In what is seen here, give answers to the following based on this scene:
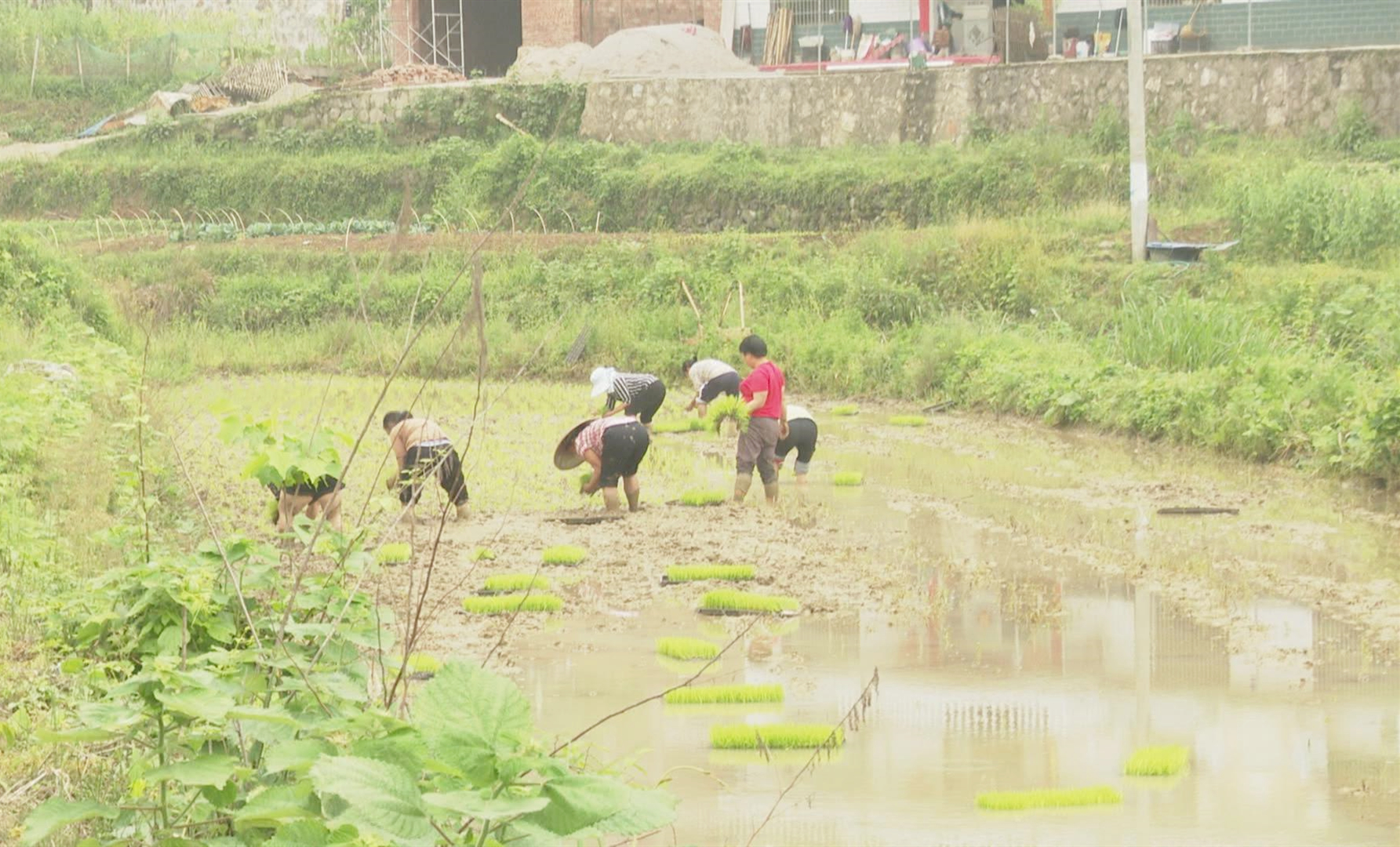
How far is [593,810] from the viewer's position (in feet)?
10.2

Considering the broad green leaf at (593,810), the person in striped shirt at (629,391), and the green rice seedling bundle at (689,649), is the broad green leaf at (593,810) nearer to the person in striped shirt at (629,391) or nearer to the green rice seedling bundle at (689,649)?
the green rice seedling bundle at (689,649)

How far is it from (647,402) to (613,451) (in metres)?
1.98

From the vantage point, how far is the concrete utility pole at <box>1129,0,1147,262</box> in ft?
65.7

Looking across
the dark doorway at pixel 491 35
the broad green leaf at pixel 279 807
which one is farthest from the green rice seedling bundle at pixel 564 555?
the dark doorway at pixel 491 35

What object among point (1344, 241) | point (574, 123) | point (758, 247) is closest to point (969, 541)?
point (1344, 241)

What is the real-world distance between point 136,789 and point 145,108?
36.4 m

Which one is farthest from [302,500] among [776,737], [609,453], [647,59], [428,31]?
[428,31]

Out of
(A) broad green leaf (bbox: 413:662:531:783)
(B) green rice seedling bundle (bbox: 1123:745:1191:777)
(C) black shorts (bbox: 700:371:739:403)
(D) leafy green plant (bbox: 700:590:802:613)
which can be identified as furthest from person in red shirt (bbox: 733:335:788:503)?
(A) broad green leaf (bbox: 413:662:531:783)

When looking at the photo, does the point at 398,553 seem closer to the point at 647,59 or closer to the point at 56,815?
the point at 56,815

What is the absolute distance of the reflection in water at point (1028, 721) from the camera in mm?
6262

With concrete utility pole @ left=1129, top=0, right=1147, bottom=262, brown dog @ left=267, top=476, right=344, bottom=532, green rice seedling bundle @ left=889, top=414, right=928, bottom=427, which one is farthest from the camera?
concrete utility pole @ left=1129, top=0, right=1147, bottom=262

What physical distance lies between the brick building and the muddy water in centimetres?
2386

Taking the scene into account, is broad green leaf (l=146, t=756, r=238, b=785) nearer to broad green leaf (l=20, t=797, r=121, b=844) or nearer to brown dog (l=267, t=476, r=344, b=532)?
broad green leaf (l=20, t=797, r=121, b=844)

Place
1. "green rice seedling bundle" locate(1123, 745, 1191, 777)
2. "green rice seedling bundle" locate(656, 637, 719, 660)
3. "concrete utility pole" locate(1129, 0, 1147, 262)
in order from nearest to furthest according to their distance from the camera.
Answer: "green rice seedling bundle" locate(1123, 745, 1191, 777) → "green rice seedling bundle" locate(656, 637, 719, 660) → "concrete utility pole" locate(1129, 0, 1147, 262)
